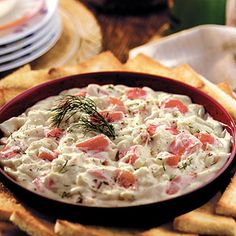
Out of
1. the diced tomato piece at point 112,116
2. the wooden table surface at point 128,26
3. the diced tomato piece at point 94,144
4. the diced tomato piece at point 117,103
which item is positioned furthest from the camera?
the wooden table surface at point 128,26

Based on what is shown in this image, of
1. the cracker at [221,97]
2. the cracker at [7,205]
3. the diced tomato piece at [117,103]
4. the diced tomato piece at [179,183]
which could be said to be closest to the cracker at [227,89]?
the cracker at [221,97]

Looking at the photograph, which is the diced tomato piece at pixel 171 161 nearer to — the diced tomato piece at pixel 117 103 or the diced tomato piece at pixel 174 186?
the diced tomato piece at pixel 174 186

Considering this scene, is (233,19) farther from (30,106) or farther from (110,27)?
(30,106)

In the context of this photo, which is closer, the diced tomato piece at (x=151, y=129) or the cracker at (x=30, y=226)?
the cracker at (x=30, y=226)

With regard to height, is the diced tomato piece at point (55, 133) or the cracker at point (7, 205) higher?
the diced tomato piece at point (55, 133)

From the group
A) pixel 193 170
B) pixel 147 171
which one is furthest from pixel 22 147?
pixel 193 170

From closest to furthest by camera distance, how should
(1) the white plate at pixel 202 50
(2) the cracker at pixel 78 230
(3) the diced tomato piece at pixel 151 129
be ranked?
(2) the cracker at pixel 78 230, (3) the diced tomato piece at pixel 151 129, (1) the white plate at pixel 202 50

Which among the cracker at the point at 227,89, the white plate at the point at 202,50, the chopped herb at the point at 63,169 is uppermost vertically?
the chopped herb at the point at 63,169
